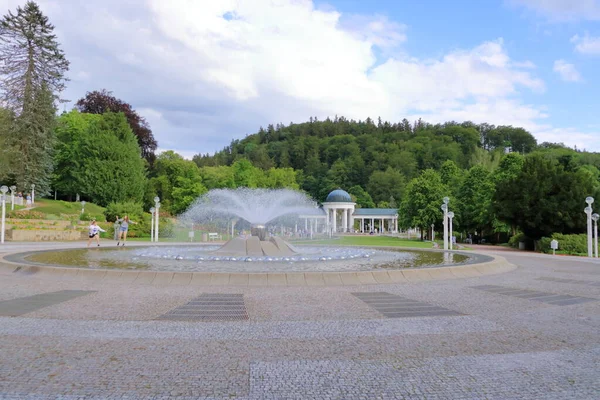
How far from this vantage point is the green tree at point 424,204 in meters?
57.8

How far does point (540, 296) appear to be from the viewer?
11508 millimetres

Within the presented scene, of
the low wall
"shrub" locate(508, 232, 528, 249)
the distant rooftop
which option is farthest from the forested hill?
the low wall

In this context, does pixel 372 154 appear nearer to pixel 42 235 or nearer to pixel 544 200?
pixel 544 200

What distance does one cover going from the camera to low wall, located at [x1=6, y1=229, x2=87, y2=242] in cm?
3588

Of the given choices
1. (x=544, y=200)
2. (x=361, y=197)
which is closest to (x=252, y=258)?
(x=544, y=200)

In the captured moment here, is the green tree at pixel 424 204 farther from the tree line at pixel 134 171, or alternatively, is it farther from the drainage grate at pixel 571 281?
the drainage grate at pixel 571 281

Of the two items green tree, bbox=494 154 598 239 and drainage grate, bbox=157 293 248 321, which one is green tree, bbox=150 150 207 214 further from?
drainage grate, bbox=157 293 248 321

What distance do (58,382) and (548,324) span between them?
7.72 meters

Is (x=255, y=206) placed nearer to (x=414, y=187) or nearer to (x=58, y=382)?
(x=58, y=382)

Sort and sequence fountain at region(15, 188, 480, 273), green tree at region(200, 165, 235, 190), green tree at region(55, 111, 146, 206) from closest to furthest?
fountain at region(15, 188, 480, 273) → green tree at region(55, 111, 146, 206) → green tree at region(200, 165, 235, 190)

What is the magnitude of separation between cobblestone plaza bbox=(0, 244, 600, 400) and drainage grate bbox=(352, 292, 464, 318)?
0.05 metres

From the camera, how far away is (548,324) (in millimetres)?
8297

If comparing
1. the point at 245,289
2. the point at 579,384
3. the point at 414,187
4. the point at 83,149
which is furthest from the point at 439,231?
the point at 579,384

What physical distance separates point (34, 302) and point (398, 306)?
767 cm
